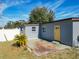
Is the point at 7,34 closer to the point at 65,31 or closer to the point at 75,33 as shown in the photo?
the point at 65,31

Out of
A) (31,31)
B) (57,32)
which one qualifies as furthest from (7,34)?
(57,32)

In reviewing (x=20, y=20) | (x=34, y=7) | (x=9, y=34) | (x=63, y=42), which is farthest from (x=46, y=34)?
(x=20, y=20)

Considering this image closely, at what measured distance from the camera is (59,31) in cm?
2305

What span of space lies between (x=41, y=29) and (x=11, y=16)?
814 inches

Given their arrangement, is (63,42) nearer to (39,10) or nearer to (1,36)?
(1,36)

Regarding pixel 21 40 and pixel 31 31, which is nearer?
pixel 21 40

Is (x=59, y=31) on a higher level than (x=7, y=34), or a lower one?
higher

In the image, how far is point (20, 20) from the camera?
63500 millimetres

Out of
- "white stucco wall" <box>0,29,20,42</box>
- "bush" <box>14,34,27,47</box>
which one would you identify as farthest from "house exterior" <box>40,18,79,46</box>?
"white stucco wall" <box>0,29,20,42</box>

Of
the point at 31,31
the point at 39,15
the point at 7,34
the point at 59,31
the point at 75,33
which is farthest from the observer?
the point at 39,15

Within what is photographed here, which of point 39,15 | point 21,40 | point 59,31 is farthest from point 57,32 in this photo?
point 39,15

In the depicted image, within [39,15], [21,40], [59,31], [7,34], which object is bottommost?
[21,40]

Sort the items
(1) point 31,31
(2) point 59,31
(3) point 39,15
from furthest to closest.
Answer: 1. (3) point 39,15
2. (1) point 31,31
3. (2) point 59,31

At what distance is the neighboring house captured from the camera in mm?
18656
